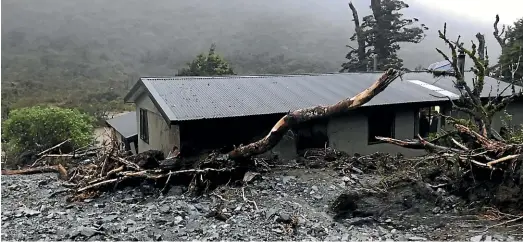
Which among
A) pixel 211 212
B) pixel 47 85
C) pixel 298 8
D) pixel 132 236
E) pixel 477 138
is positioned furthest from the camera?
pixel 298 8

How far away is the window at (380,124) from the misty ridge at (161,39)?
23.5m

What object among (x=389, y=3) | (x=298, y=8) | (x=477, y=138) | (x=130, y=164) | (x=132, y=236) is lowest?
(x=132, y=236)

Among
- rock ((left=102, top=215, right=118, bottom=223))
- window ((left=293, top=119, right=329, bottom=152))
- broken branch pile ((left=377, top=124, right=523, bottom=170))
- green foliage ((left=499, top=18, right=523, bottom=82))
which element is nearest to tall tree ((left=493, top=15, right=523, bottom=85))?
green foliage ((left=499, top=18, right=523, bottom=82))

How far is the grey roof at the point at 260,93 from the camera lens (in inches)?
383

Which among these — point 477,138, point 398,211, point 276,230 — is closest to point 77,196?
point 276,230

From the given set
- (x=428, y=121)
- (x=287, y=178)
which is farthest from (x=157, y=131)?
(x=428, y=121)

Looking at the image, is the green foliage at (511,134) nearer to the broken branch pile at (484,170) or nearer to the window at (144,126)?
the broken branch pile at (484,170)

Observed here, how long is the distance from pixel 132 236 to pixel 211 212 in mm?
1324

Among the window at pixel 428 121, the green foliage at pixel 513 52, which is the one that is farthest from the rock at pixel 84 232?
the green foliage at pixel 513 52

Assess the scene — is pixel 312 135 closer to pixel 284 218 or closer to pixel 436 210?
pixel 436 210

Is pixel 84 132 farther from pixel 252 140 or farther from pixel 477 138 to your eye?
pixel 477 138

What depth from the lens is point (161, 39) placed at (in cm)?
7006

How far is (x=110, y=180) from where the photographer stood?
8.17m

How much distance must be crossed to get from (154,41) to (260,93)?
61.1m
